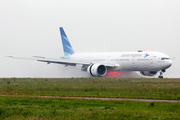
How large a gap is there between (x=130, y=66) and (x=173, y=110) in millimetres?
37407

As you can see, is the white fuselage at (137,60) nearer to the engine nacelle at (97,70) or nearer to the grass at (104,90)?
the engine nacelle at (97,70)

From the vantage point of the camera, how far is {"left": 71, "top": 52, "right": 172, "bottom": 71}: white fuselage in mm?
51556

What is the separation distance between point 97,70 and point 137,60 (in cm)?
673

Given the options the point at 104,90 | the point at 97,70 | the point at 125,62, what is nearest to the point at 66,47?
the point at 97,70

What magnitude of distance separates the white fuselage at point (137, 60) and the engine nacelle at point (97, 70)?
5.16ft

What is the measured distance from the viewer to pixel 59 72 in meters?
70.3

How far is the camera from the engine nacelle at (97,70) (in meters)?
54.9

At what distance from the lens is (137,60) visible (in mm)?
53594

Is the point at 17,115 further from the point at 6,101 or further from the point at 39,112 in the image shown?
the point at 6,101

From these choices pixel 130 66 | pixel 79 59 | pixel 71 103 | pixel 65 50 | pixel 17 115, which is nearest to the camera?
pixel 17 115

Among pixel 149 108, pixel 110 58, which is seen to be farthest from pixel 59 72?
pixel 149 108

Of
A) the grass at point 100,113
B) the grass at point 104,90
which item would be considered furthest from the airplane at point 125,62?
the grass at point 100,113

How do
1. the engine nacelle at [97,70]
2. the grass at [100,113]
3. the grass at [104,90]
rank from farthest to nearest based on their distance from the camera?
1. the engine nacelle at [97,70]
2. the grass at [104,90]
3. the grass at [100,113]

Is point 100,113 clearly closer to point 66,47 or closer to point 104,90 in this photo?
point 104,90
